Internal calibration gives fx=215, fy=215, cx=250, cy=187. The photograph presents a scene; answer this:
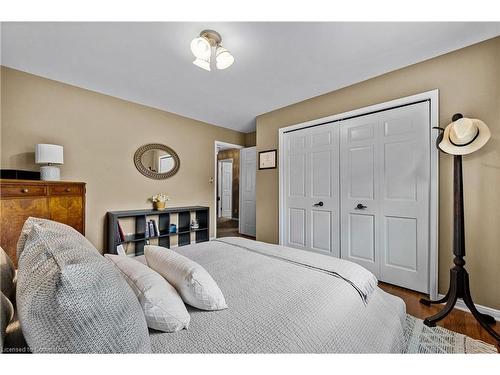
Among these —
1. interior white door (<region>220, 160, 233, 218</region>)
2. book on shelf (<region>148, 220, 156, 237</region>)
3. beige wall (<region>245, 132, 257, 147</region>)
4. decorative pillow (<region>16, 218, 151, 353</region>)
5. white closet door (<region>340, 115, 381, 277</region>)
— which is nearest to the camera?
decorative pillow (<region>16, 218, 151, 353</region>)

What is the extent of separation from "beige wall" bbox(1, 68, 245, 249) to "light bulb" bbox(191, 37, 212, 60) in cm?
202

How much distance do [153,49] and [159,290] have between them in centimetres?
212

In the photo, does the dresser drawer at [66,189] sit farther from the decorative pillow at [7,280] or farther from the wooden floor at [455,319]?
the wooden floor at [455,319]

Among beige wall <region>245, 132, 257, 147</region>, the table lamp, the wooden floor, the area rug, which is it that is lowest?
the wooden floor

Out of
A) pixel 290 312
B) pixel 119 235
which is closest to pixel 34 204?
pixel 119 235

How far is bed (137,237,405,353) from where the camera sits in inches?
30.4

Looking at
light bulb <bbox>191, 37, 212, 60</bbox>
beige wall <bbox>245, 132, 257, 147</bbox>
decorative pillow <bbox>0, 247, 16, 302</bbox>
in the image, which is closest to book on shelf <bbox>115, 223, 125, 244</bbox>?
decorative pillow <bbox>0, 247, 16, 302</bbox>

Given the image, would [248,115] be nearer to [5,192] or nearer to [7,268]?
[5,192]

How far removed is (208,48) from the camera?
179cm

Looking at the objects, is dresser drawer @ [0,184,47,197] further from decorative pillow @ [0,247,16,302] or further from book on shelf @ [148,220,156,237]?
decorative pillow @ [0,247,16,302]

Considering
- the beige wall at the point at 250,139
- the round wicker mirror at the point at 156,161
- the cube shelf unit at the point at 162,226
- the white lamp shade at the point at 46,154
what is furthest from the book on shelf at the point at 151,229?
the beige wall at the point at 250,139

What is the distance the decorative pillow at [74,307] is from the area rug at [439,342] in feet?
5.86
